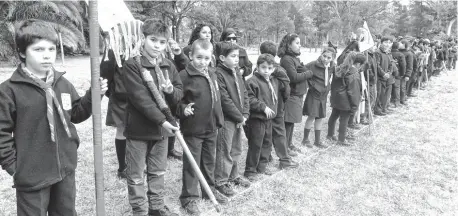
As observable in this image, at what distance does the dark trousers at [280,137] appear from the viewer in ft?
15.4

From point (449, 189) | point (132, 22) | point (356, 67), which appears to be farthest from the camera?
point (356, 67)

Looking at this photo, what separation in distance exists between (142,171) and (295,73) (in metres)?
2.60

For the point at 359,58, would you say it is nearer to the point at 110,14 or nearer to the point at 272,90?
the point at 272,90

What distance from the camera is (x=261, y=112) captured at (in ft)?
14.0

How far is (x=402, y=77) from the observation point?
931 centimetres

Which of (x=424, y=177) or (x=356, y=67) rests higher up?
(x=356, y=67)

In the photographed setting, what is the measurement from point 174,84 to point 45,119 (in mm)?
1207

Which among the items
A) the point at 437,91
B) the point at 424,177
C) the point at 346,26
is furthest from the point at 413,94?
the point at 346,26

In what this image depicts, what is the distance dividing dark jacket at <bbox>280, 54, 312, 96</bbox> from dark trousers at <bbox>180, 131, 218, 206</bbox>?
1748 mm

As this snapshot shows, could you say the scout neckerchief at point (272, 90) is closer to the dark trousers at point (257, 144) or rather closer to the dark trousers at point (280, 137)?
the dark trousers at point (257, 144)

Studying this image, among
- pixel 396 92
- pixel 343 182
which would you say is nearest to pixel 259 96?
pixel 343 182

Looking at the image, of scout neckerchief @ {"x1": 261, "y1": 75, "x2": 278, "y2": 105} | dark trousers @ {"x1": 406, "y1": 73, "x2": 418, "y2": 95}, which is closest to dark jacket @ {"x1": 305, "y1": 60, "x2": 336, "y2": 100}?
scout neckerchief @ {"x1": 261, "y1": 75, "x2": 278, "y2": 105}

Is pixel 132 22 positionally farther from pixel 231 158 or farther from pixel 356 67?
pixel 356 67

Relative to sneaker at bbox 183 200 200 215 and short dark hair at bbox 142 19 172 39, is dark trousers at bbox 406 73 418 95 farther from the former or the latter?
short dark hair at bbox 142 19 172 39
